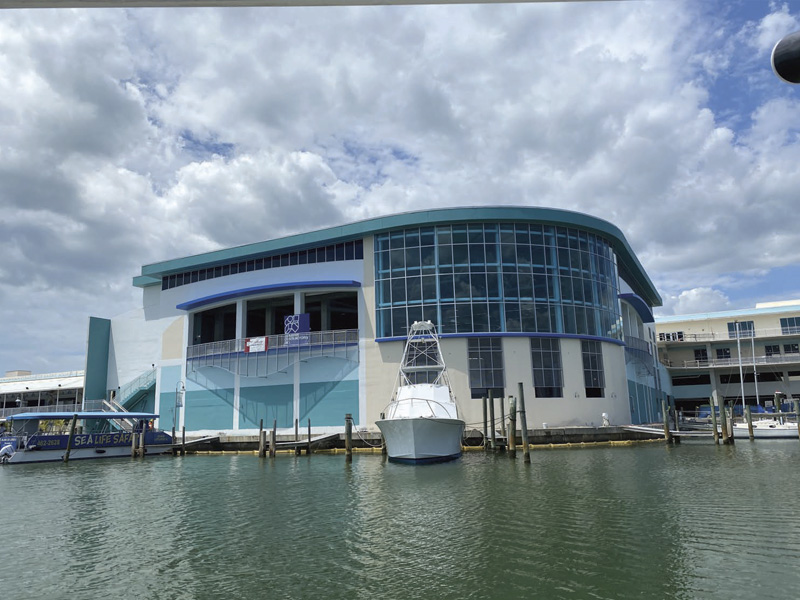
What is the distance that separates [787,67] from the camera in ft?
7.23

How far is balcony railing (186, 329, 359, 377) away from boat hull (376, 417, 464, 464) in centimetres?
1215

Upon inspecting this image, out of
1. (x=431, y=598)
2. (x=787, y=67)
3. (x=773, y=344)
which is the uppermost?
(x=773, y=344)

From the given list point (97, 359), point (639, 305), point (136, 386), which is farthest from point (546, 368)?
point (97, 359)

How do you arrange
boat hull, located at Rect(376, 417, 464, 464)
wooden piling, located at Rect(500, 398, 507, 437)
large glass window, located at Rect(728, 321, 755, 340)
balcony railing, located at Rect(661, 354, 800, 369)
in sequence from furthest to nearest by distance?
large glass window, located at Rect(728, 321, 755, 340), balcony railing, located at Rect(661, 354, 800, 369), wooden piling, located at Rect(500, 398, 507, 437), boat hull, located at Rect(376, 417, 464, 464)

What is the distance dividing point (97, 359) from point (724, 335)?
67.0m

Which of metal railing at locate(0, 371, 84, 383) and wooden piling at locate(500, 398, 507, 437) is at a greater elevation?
metal railing at locate(0, 371, 84, 383)

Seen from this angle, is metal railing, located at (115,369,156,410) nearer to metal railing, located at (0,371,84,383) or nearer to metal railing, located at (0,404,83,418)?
metal railing, located at (0,404,83,418)

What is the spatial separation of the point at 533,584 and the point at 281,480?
52.3 feet

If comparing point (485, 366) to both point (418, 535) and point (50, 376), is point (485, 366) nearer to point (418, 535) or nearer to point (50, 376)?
point (418, 535)

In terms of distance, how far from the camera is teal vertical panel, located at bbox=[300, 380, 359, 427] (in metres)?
40.2

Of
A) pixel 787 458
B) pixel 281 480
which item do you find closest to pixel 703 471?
pixel 787 458

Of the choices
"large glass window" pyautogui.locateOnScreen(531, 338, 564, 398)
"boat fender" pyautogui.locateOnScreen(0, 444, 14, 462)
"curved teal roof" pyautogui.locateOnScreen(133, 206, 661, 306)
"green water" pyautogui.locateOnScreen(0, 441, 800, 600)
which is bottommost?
"green water" pyautogui.locateOnScreen(0, 441, 800, 600)

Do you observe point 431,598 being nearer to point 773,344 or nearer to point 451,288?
point 451,288

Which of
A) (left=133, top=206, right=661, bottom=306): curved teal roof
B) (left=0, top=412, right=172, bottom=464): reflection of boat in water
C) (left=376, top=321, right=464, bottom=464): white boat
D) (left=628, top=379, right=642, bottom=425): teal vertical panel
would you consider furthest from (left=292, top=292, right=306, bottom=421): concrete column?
(left=628, top=379, right=642, bottom=425): teal vertical panel
